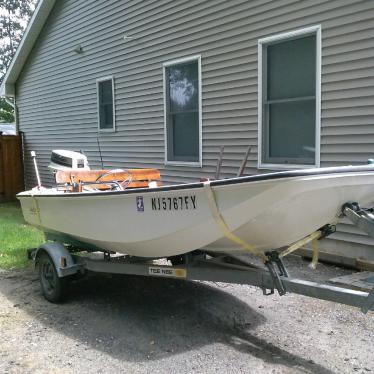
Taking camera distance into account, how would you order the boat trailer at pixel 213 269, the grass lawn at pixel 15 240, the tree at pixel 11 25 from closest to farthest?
1. the boat trailer at pixel 213 269
2. the grass lawn at pixel 15 240
3. the tree at pixel 11 25

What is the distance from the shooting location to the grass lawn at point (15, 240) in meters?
7.14

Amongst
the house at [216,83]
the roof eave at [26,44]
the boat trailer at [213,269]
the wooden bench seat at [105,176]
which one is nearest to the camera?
the boat trailer at [213,269]

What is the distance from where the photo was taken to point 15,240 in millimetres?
8539

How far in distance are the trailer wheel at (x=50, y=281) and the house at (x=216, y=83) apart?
3343 mm

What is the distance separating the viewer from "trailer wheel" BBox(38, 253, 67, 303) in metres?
5.25

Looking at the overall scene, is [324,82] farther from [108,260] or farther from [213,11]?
[108,260]

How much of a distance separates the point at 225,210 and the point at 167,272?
1.19 m

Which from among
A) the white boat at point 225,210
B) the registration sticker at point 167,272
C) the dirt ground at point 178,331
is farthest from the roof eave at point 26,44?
the registration sticker at point 167,272

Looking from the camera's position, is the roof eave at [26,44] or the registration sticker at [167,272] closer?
the registration sticker at [167,272]

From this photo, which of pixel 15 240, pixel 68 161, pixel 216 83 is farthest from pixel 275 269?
pixel 15 240

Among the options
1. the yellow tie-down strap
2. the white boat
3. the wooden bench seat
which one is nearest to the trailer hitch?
the white boat

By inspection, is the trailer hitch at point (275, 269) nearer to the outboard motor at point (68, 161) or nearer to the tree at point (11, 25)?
the outboard motor at point (68, 161)

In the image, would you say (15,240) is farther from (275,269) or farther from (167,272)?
(275,269)

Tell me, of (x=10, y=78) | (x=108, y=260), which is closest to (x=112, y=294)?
(x=108, y=260)
